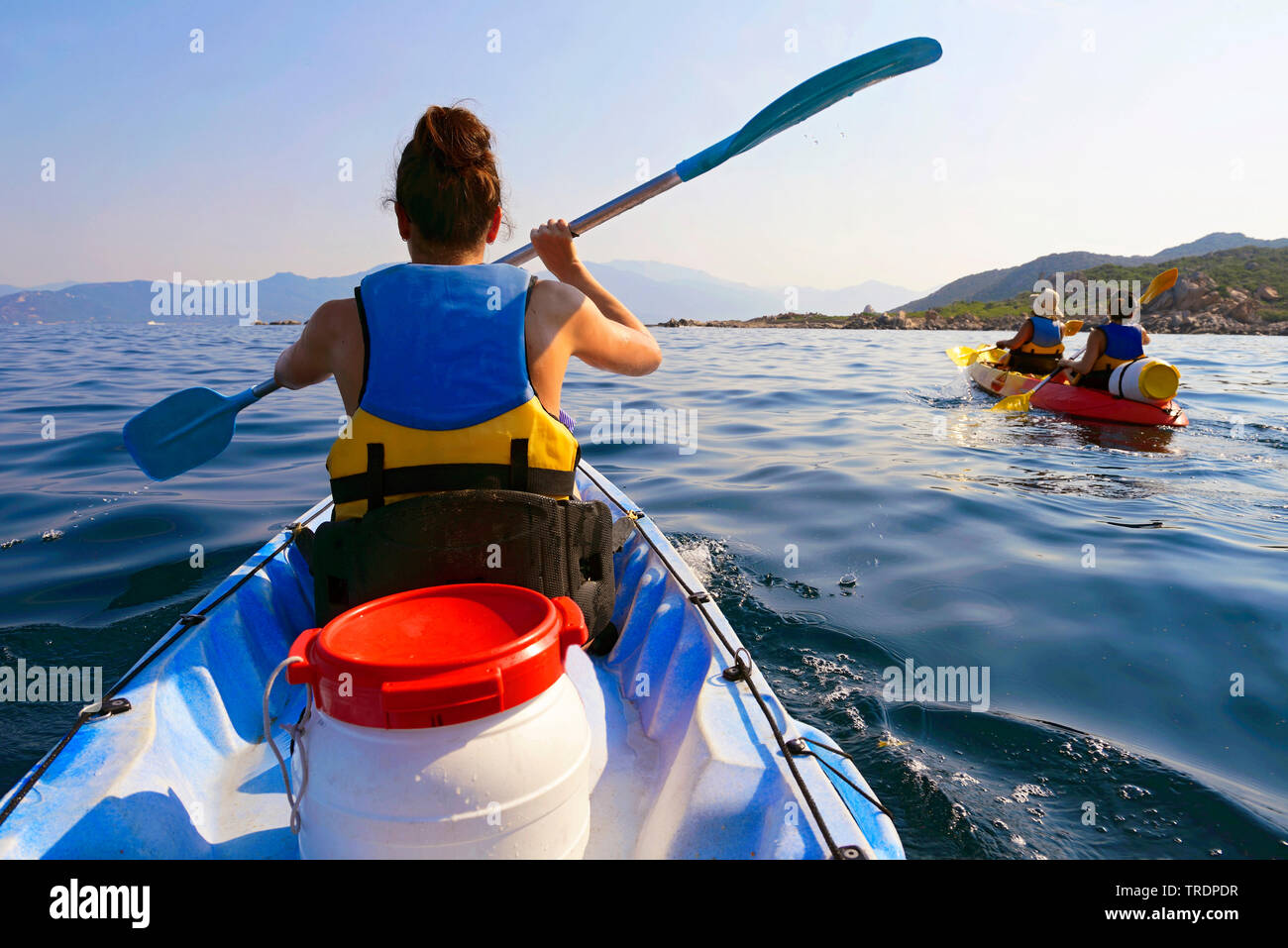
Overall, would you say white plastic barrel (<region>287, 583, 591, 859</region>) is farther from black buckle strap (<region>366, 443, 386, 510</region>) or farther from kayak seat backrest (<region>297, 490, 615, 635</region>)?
black buckle strap (<region>366, 443, 386, 510</region>)

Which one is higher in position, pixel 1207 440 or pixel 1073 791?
pixel 1207 440

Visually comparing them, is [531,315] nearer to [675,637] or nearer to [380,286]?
[380,286]

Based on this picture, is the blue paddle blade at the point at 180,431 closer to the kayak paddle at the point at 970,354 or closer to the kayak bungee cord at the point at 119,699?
the kayak bungee cord at the point at 119,699

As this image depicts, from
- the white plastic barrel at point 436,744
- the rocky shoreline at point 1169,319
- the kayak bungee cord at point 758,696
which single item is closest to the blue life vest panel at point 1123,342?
the kayak bungee cord at point 758,696

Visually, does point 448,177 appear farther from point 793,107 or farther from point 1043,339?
point 1043,339

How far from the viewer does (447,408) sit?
229 cm

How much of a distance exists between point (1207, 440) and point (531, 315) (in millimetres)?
10621

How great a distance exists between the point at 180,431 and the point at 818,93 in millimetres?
4255

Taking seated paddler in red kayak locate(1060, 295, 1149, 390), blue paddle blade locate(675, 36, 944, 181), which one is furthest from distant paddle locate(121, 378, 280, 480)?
seated paddler in red kayak locate(1060, 295, 1149, 390)

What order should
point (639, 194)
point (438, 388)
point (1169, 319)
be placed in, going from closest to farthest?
point (438, 388), point (639, 194), point (1169, 319)

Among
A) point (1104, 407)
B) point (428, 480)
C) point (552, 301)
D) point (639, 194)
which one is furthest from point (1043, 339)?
point (428, 480)

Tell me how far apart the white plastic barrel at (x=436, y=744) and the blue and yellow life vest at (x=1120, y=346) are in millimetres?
11745

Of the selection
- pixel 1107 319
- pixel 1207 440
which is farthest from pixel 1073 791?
pixel 1107 319
